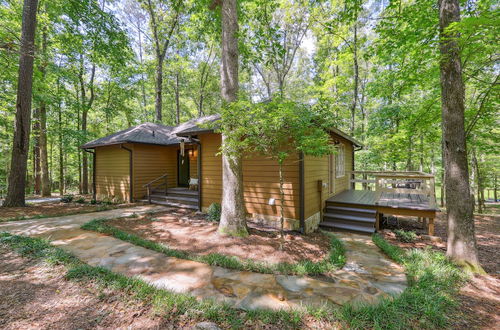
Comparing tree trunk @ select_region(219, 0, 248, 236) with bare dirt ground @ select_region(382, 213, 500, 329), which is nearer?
bare dirt ground @ select_region(382, 213, 500, 329)

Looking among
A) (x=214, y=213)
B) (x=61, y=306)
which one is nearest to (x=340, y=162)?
(x=214, y=213)

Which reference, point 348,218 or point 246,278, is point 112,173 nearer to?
point 246,278

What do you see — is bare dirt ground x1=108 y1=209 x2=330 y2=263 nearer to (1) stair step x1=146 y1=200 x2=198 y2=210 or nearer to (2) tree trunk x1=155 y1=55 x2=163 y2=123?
(1) stair step x1=146 y1=200 x2=198 y2=210

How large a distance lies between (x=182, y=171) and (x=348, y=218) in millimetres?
7675

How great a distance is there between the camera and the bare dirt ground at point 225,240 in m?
3.82

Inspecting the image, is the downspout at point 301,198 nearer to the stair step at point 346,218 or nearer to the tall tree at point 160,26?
the stair step at point 346,218

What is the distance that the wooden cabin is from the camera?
5449 mm

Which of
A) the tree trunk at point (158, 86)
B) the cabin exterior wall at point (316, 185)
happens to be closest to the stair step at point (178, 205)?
the cabin exterior wall at point (316, 185)

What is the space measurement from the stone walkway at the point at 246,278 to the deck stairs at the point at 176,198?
3.53m

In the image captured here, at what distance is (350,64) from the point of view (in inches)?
522

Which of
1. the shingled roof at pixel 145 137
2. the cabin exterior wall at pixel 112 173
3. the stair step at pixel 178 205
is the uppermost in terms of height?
the shingled roof at pixel 145 137

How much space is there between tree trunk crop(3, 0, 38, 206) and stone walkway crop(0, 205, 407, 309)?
4.93m

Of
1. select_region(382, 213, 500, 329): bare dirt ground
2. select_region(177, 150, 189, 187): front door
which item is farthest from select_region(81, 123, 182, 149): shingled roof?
select_region(382, 213, 500, 329): bare dirt ground

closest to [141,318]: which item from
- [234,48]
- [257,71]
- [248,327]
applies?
[248,327]
